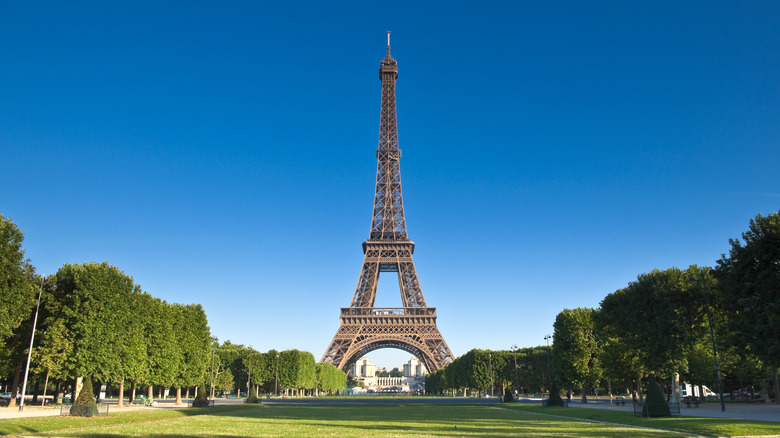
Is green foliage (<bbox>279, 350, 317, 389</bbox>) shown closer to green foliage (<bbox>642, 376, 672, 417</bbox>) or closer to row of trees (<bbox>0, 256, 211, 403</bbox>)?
row of trees (<bbox>0, 256, 211, 403</bbox>)

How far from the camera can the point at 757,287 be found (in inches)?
1177

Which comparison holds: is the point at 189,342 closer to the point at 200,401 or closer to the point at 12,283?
the point at 200,401

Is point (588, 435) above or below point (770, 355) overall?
below

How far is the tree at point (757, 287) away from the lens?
28578mm

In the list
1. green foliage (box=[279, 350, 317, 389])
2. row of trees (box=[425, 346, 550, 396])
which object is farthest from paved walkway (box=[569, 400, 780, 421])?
green foliage (box=[279, 350, 317, 389])

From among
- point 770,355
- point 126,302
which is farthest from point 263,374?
point 770,355

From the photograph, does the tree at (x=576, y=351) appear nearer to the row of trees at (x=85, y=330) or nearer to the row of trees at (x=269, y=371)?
the row of trees at (x=85, y=330)

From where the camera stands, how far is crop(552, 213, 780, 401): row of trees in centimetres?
2944

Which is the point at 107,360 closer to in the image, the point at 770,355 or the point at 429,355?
the point at 770,355

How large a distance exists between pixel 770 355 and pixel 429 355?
240 feet

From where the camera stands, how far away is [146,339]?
53.8 meters

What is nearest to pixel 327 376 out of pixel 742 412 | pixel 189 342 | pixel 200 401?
pixel 189 342

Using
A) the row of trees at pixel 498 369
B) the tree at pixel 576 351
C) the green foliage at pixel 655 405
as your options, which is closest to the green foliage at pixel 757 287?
the green foliage at pixel 655 405

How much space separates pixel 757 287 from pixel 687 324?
11.2m
